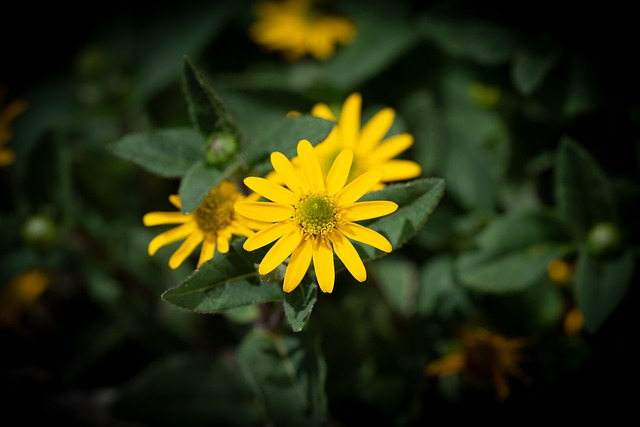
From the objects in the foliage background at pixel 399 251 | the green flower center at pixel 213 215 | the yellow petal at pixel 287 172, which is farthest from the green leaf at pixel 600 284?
the green flower center at pixel 213 215

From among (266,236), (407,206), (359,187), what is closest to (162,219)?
(266,236)

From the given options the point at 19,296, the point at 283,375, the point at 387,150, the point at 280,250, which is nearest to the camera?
the point at 280,250

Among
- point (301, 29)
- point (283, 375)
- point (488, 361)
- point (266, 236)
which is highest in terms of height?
point (301, 29)

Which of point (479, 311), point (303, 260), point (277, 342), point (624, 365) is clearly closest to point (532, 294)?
point (479, 311)

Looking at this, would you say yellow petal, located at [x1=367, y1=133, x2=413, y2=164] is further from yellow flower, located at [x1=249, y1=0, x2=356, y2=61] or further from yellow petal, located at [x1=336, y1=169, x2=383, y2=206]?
yellow flower, located at [x1=249, y1=0, x2=356, y2=61]

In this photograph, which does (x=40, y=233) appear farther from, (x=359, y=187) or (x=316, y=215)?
(x=359, y=187)

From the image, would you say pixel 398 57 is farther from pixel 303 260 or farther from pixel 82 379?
pixel 82 379

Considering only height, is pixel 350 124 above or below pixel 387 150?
above

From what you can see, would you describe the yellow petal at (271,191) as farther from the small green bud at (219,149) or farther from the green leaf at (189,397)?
the green leaf at (189,397)
